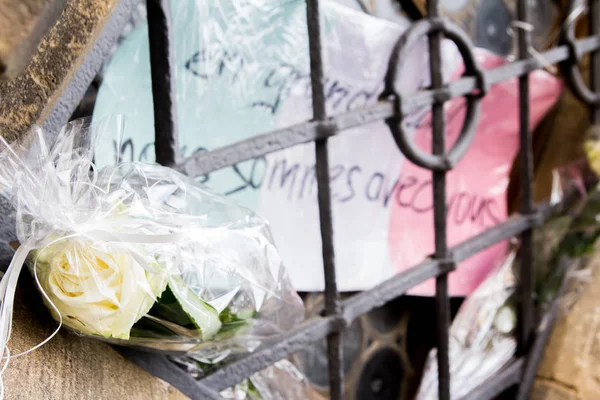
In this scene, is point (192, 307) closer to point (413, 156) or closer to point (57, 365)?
point (57, 365)

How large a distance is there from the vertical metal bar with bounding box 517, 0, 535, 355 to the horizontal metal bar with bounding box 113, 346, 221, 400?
493 millimetres

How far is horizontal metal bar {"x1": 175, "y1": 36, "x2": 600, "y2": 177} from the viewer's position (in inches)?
18.5

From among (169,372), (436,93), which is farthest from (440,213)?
(169,372)

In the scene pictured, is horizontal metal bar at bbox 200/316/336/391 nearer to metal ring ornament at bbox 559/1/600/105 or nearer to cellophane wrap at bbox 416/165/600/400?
cellophane wrap at bbox 416/165/600/400

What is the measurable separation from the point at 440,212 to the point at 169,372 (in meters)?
0.37

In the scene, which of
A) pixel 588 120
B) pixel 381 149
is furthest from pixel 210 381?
pixel 588 120

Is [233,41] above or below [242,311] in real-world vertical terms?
above

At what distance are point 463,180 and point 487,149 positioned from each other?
65mm

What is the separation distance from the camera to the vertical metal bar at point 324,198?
54cm

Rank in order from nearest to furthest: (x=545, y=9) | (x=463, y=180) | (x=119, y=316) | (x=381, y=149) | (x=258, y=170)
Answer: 1. (x=119, y=316)
2. (x=258, y=170)
3. (x=381, y=149)
4. (x=463, y=180)
5. (x=545, y=9)

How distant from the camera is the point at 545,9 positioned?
932 mm

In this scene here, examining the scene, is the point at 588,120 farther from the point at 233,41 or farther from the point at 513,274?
the point at 233,41

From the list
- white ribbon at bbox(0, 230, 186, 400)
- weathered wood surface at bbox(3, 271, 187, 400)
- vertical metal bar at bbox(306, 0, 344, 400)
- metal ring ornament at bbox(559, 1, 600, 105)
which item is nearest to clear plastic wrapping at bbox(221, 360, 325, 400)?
vertical metal bar at bbox(306, 0, 344, 400)

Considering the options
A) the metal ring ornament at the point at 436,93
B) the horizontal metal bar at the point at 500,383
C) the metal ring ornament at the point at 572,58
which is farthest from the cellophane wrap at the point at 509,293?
the metal ring ornament at the point at 436,93
